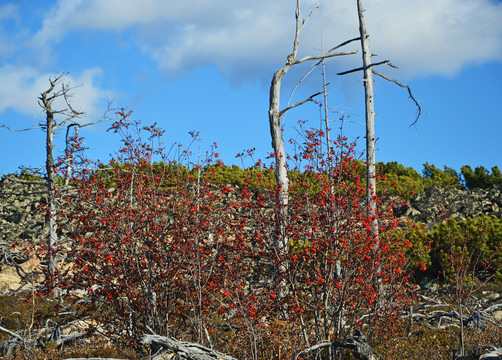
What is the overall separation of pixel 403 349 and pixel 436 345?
0.92 meters

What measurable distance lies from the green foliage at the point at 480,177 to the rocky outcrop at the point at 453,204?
504cm

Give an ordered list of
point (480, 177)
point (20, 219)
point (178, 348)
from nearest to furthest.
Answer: point (178, 348) < point (20, 219) < point (480, 177)

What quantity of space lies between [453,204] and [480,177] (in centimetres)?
826

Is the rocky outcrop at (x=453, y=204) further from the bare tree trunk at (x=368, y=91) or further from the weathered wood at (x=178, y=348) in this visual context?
the weathered wood at (x=178, y=348)

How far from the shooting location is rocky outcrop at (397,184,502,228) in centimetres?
2258

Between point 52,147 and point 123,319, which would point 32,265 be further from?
point 123,319

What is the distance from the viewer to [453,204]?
2384 cm

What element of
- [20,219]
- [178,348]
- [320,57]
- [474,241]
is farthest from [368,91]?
[20,219]

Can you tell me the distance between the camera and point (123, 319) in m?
8.69

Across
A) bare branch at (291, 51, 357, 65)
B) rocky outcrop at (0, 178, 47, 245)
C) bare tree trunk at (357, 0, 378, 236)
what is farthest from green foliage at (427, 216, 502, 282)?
rocky outcrop at (0, 178, 47, 245)

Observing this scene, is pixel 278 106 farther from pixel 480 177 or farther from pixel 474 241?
pixel 480 177

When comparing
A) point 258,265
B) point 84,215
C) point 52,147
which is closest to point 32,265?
point 52,147

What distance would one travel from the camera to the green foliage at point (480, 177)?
30172 mm

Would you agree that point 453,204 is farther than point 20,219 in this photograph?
Yes
